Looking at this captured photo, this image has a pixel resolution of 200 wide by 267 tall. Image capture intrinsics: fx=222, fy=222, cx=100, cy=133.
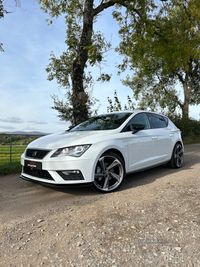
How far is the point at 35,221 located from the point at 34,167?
4.10ft

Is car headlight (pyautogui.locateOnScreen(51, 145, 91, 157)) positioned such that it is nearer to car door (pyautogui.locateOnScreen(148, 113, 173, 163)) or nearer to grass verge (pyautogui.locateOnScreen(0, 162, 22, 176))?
car door (pyautogui.locateOnScreen(148, 113, 173, 163))

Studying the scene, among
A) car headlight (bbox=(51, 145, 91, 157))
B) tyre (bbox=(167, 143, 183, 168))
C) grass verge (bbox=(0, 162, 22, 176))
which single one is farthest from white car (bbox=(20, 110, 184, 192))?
grass verge (bbox=(0, 162, 22, 176))

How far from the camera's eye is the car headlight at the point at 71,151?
3854 mm

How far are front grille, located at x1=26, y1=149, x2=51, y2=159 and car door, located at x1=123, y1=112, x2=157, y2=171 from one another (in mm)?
1671

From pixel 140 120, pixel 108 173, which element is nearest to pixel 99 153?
pixel 108 173

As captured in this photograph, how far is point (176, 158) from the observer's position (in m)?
6.32

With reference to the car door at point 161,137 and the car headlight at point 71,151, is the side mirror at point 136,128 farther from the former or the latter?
the car headlight at point 71,151

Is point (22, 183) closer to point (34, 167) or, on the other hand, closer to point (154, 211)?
point (34, 167)

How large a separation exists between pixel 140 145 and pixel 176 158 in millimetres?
2011

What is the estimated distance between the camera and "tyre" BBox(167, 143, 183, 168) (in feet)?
20.3

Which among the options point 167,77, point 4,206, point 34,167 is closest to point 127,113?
point 34,167

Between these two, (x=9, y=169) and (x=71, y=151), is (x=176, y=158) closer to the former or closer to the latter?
(x=71, y=151)

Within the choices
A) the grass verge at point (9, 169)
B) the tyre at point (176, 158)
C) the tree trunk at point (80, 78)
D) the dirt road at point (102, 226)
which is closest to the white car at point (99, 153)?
the dirt road at point (102, 226)

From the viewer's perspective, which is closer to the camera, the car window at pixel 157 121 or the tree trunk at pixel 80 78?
the car window at pixel 157 121
